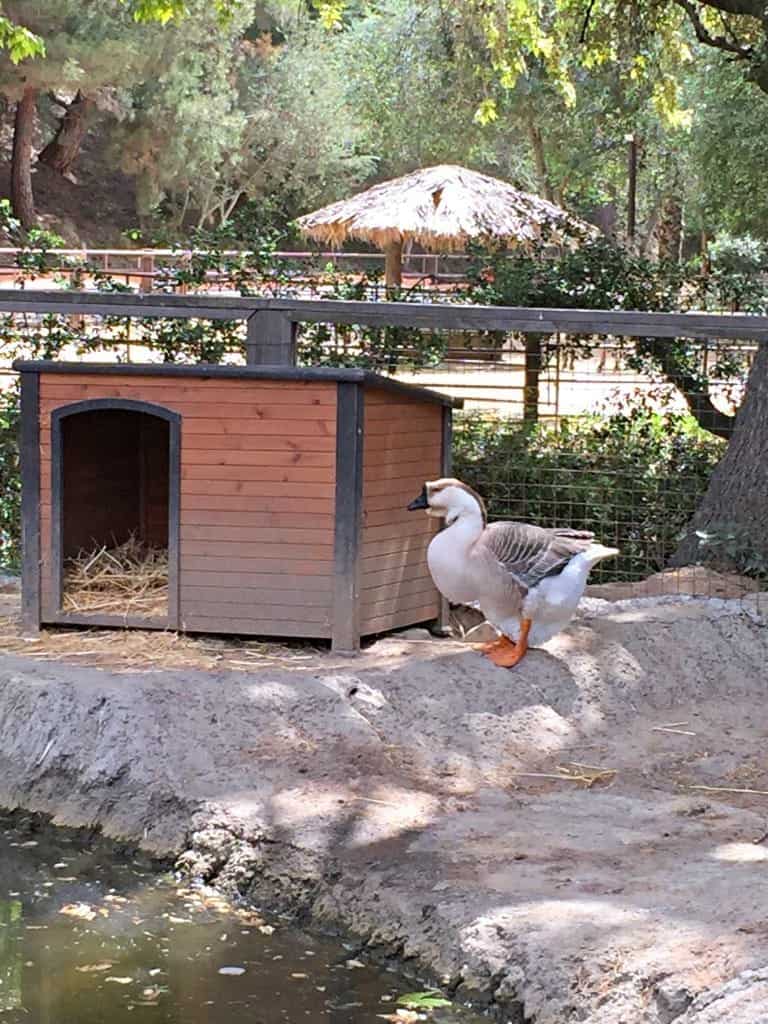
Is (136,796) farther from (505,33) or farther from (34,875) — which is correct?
(505,33)

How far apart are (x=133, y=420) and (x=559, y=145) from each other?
2179cm

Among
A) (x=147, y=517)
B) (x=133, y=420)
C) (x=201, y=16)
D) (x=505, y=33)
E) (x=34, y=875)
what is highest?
(x=201, y=16)

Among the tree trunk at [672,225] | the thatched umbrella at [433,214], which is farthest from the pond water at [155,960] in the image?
the tree trunk at [672,225]

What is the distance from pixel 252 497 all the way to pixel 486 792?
2.08 metres

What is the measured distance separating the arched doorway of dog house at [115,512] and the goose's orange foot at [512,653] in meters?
1.59

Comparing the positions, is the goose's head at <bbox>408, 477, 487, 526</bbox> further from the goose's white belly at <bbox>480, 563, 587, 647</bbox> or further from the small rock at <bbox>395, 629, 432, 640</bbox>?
the small rock at <bbox>395, 629, 432, 640</bbox>

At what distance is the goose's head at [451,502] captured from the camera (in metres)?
6.11

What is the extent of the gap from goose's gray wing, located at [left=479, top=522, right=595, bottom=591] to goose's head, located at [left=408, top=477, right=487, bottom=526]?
114 millimetres

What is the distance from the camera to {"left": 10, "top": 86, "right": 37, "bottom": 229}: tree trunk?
111 ft

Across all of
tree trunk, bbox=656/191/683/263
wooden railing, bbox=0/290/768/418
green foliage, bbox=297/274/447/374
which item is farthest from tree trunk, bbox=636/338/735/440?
tree trunk, bbox=656/191/683/263

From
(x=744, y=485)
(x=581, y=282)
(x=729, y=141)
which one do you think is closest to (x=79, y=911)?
(x=744, y=485)

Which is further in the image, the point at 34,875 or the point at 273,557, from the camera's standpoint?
the point at 273,557

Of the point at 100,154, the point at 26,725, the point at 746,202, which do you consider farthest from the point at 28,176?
the point at 26,725

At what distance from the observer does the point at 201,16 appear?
32688 millimetres
